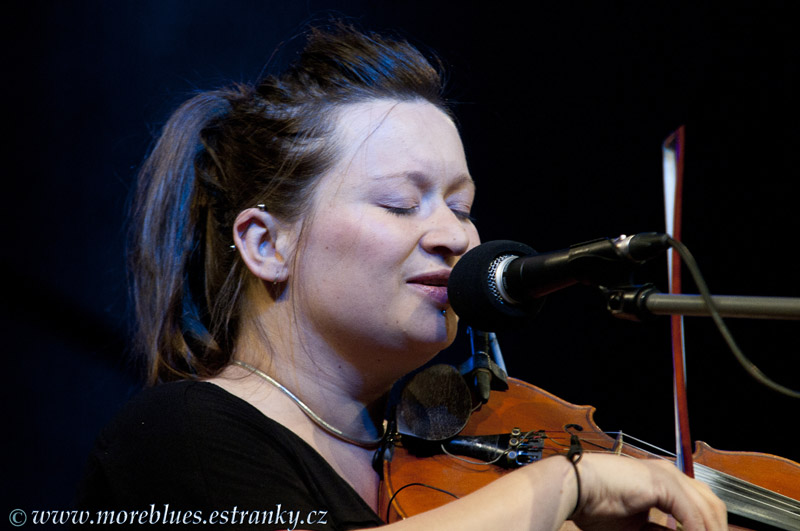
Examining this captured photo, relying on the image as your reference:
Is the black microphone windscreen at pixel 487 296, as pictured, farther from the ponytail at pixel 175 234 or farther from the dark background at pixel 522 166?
the dark background at pixel 522 166

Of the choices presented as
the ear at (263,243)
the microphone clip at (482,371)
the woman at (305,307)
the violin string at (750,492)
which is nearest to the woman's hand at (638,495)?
the woman at (305,307)

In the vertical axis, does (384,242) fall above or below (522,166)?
below

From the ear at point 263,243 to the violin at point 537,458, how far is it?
0.43 metres

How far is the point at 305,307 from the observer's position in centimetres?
128

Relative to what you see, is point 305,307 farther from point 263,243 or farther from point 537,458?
point 537,458

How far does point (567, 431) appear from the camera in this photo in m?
1.36

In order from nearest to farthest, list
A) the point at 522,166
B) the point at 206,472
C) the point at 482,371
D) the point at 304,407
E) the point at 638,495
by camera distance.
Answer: the point at 638,495
the point at 206,472
the point at 304,407
the point at 482,371
the point at 522,166

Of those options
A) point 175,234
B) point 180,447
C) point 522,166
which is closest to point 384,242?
point 180,447

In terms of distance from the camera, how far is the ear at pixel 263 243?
132cm

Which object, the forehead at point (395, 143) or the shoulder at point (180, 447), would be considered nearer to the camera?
the shoulder at point (180, 447)

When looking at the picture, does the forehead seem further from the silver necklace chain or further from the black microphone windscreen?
the silver necklace chain

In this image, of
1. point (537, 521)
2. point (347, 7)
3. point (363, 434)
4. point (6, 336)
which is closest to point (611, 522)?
point (537, 521)

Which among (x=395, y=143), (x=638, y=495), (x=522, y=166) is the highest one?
(x=522, y=166)

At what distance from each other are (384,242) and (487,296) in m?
0.30
